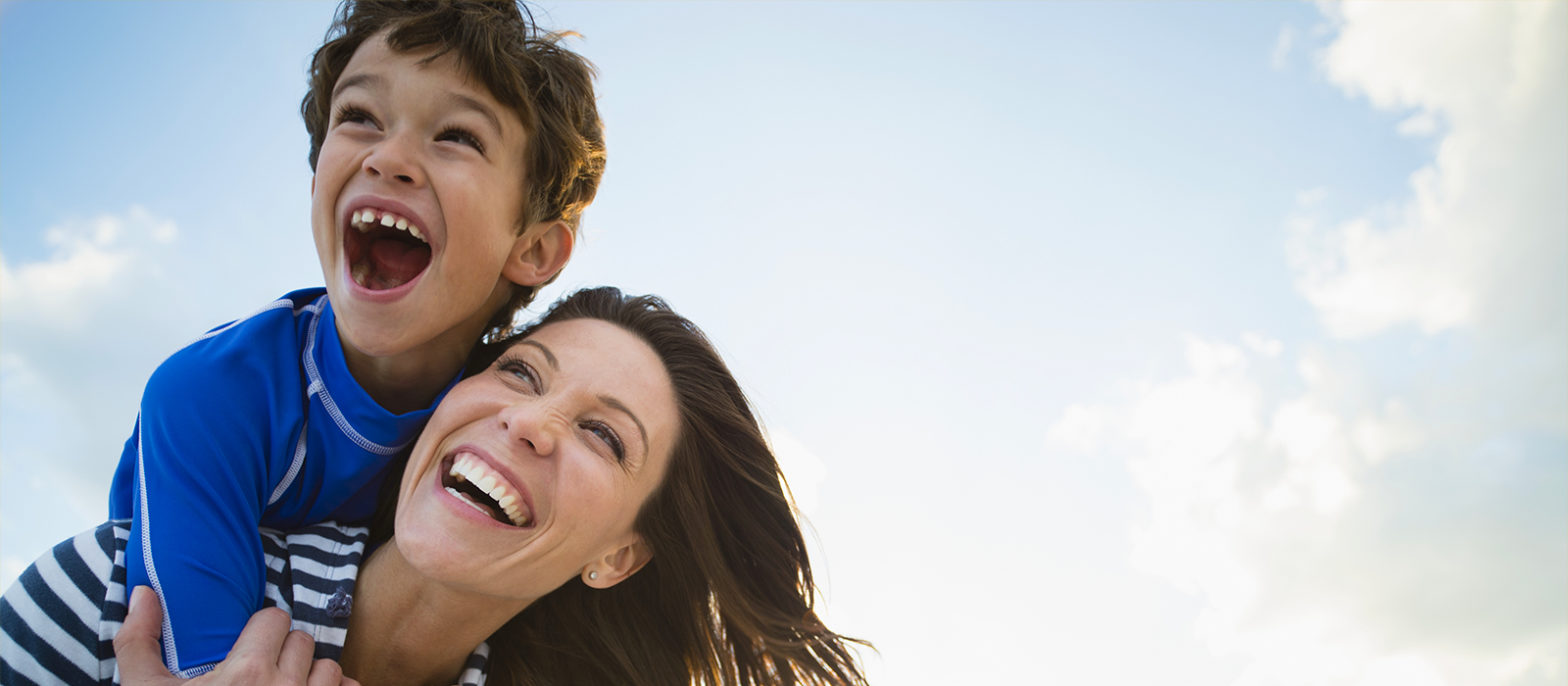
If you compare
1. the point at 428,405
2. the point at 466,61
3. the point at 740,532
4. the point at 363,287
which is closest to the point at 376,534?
the point at 428,405

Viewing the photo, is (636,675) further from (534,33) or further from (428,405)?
(534,33)

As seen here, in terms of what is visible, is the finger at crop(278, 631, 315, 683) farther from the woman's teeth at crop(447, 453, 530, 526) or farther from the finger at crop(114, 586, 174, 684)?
the woman's teeth at crop(447, 453, 530, 526)

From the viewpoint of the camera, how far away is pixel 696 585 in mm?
4711

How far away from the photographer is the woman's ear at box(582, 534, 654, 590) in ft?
14.1

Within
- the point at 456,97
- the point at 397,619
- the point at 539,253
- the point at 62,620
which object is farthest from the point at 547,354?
the point at 62,620

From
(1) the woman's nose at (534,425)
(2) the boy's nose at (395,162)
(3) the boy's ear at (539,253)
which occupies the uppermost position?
(3) the boy's ear at (539,253)

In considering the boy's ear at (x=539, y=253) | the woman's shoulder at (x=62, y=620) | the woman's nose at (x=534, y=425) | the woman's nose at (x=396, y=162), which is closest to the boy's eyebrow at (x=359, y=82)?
the woman's nose at (x=396, y=162)

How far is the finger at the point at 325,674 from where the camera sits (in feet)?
11.4

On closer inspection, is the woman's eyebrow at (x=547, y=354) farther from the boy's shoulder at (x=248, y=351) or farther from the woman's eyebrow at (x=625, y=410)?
the boy's shoulder at (x=248, y=351)

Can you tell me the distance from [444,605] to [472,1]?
220 centimetres

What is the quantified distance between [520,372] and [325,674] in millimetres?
1175

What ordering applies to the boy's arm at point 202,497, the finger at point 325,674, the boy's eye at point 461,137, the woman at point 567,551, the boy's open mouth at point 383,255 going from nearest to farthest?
1. the boy's arm at point 202,497
2. the finger at point 325,674
3. the woman at point 567,551
4. the boy's eye at point 461,137
5. the boy's open mouth at point 383,255

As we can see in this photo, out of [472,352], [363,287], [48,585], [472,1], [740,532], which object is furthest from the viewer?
[740,532]

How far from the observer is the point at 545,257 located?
4.45 metres
